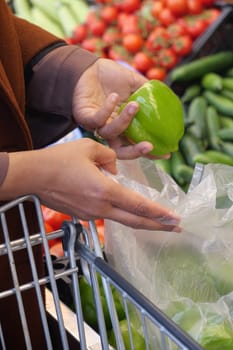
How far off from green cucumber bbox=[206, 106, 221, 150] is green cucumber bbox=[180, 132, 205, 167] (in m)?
0.04

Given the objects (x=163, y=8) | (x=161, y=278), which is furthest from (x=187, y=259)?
(x=163, y=8)

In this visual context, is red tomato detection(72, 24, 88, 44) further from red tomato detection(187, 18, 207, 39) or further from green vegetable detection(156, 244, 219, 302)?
green vegetable detection(156, 244, 219, 302)

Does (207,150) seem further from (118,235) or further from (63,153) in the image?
A: (63,153)

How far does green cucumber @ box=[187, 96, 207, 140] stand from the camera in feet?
6.63

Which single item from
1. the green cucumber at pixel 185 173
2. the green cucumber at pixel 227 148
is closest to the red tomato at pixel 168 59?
the green cucumber at pixel 227 148

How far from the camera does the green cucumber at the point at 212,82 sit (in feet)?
7.10

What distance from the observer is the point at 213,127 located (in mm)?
2012

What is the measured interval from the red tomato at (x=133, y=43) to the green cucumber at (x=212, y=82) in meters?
0.38

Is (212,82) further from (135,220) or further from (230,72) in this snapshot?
(135,220)

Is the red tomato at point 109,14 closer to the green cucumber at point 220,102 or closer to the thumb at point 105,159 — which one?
the green cucumber at point 220,102

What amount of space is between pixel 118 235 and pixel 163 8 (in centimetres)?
183

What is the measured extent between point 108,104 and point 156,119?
0.27ft

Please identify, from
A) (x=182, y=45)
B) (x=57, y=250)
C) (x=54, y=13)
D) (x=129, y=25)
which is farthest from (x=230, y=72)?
(x=57, y=250)

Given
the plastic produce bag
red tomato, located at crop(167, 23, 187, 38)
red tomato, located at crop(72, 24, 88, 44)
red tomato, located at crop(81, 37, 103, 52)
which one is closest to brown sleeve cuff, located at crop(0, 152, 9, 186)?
the plastic produce bag
